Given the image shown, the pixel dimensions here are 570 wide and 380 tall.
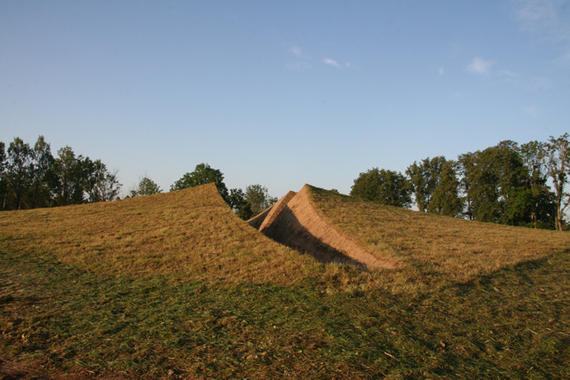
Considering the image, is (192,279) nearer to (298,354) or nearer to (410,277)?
(298,354)

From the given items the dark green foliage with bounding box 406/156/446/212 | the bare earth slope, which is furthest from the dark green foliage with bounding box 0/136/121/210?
the dark green foliage with bounding box 406/156/446/212

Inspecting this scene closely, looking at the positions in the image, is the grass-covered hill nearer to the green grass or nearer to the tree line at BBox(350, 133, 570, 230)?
the green grass

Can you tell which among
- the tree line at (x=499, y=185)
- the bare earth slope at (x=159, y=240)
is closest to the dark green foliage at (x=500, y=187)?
the tree line at (x=499, y=185)

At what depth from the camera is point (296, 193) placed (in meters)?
18.8

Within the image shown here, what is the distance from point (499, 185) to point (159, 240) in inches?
1673

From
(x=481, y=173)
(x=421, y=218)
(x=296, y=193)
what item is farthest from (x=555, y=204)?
(x=296, y=193)

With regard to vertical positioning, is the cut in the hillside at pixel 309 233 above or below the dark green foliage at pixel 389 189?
below

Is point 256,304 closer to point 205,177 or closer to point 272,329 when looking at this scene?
point 272,329

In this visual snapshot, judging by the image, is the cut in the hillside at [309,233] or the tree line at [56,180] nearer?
the cut in the hillside at [309,233]

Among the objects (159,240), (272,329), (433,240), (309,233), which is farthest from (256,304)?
(433,240)

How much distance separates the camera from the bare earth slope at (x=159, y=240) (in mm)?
9828

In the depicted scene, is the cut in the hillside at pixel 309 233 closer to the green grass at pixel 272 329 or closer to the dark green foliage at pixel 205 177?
the green grass at pixel 272 329

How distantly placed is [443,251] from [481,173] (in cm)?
3529

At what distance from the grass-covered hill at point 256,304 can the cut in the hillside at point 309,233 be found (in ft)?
1.70
